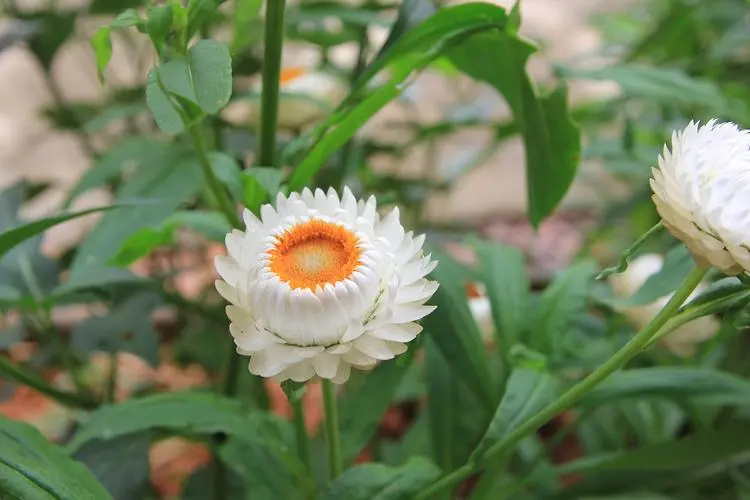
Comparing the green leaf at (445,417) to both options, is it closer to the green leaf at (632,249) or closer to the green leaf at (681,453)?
the green leaf at (681,453)

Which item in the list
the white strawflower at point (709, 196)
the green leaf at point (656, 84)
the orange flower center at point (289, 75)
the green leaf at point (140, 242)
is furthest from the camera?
the orange flower center at point (289, 75)

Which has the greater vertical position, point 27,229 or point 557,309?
point 27,229

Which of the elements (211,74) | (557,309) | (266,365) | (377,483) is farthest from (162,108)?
(557,309)

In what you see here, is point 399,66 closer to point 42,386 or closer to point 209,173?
point 209,173

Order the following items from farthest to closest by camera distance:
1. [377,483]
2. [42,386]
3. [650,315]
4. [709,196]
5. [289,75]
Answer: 1. [289,75]
2. [650,315]
3. [42,386]
4. [377,483]
5. [709,196]

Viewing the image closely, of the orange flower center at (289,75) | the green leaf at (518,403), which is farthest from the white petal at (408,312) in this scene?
the orange flower center at (289,75)

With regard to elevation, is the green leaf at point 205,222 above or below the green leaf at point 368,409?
above

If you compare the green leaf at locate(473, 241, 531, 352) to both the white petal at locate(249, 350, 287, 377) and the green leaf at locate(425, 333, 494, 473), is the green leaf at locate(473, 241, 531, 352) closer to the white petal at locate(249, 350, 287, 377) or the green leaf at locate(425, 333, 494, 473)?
the green leaf at locate(425, 333, 494, 473)

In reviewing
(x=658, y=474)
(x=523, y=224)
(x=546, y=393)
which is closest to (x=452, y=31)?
(x=546, y=393)
